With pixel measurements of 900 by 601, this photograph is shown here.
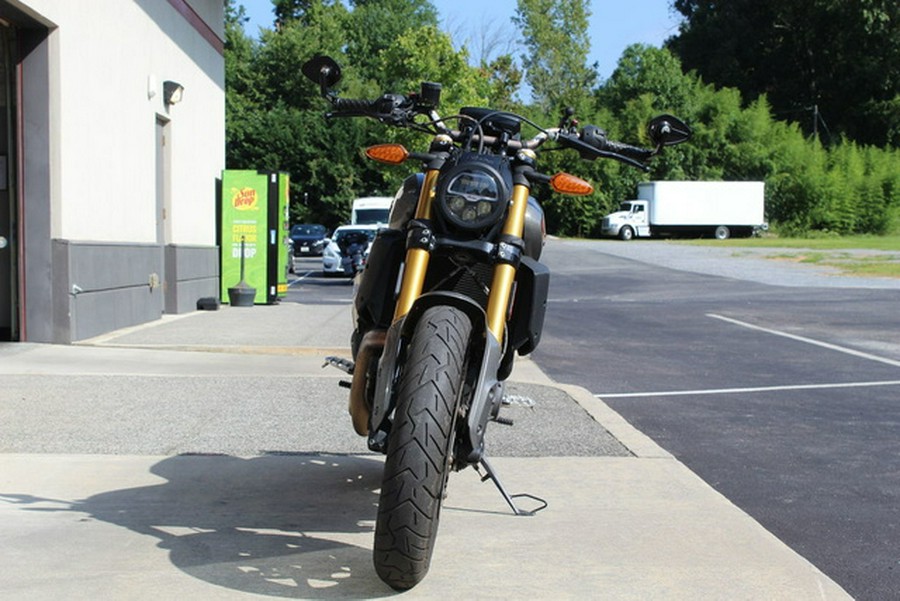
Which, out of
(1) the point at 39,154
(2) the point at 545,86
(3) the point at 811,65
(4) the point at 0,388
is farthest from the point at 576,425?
(2) the point at 545,86

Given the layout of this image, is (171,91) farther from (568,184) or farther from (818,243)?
(818,243)

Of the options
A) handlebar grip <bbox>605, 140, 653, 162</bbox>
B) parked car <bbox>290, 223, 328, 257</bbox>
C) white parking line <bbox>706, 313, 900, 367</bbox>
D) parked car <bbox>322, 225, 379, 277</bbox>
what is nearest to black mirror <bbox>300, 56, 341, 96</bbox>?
handlebar grip <bbox>605, 140, 653, 162</bbox>

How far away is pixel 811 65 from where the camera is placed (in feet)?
260

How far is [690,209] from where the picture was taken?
200ft

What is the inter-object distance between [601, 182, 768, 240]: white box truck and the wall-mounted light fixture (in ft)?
152

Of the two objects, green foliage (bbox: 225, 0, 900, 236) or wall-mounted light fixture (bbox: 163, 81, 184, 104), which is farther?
green foliage (bbox: 225, 0, 900, 236)

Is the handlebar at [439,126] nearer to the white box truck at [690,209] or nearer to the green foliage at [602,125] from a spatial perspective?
the green foliage at [602,125]

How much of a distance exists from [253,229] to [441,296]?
52.4 feet

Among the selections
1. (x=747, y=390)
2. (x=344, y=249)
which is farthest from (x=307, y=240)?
(x=747, y=390)

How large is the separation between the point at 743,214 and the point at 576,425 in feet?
185

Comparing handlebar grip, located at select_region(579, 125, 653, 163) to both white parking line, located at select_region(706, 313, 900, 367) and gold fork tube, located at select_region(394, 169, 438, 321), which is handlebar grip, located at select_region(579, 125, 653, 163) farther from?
white parking line, located at select_region(706, 313, 900, 367)

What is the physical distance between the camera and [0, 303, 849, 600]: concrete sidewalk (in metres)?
4.13

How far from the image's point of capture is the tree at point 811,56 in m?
73.2

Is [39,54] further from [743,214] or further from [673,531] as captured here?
[743,214]
